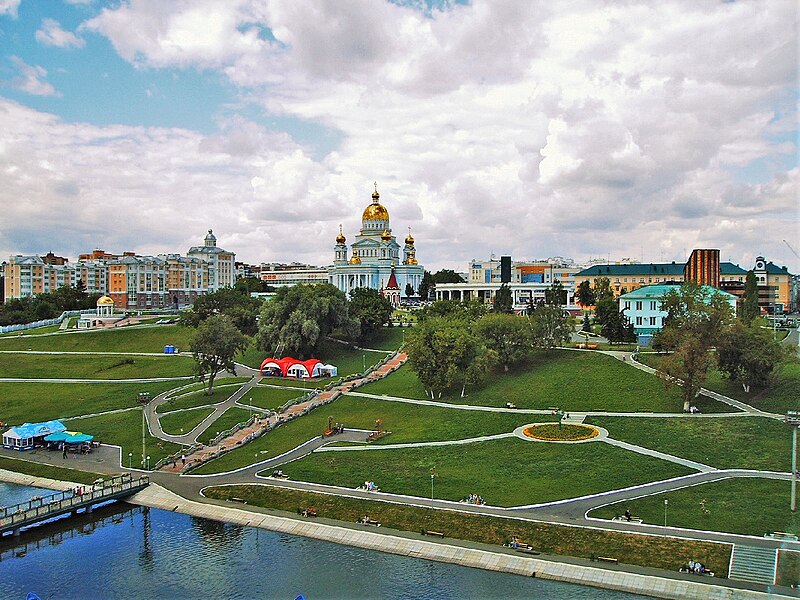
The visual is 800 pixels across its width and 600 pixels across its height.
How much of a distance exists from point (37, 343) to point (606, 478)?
76429mm

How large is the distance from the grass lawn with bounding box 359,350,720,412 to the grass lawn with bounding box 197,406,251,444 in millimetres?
11415

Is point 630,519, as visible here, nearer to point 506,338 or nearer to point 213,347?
point 506,338

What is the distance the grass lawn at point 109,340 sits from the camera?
87875 mm

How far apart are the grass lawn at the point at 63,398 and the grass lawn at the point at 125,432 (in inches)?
119

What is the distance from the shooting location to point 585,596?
28.9m

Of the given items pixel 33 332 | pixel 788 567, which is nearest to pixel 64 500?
pixel 788 567

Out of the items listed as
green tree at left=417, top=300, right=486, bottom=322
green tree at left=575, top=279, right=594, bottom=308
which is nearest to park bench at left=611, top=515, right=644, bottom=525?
green tree at left=417, top=300, right=486, bottom=322

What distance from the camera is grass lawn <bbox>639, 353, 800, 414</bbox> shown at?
49.6 metres

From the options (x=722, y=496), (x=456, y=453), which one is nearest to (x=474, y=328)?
(x=456, y=453)

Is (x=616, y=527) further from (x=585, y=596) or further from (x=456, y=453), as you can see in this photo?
(x=456, y=453)

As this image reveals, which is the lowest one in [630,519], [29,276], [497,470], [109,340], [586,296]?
[630,519]

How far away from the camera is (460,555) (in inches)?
1282

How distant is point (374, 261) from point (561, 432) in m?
112

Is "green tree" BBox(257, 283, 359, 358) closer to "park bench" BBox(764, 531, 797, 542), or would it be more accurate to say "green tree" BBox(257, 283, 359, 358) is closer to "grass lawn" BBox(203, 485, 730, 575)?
"grass lawn" BBox(203, 485, 730, 575)
